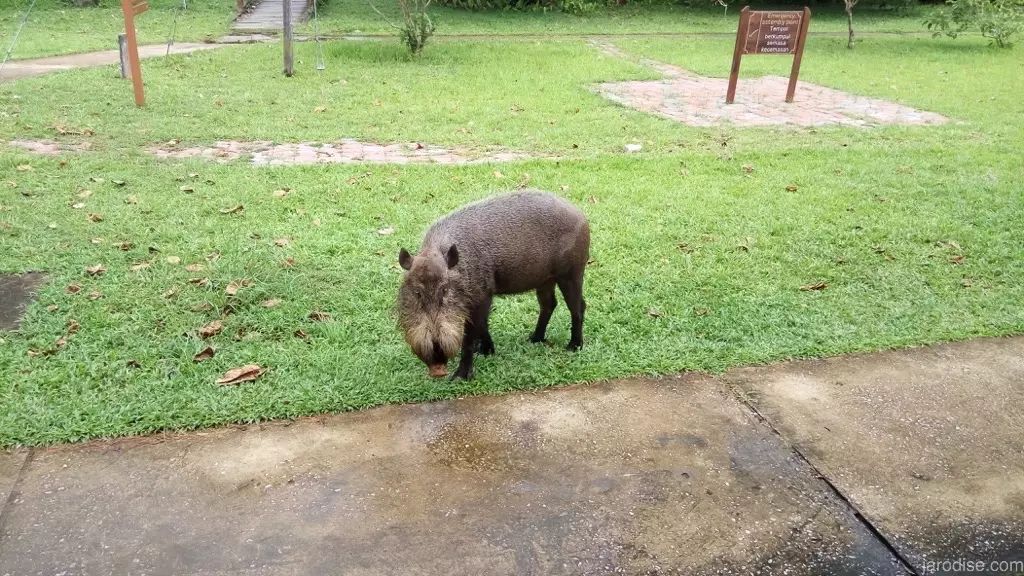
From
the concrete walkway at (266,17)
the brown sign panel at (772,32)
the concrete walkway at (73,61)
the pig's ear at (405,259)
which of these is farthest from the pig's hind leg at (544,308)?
the concrete walkway at (266,17)

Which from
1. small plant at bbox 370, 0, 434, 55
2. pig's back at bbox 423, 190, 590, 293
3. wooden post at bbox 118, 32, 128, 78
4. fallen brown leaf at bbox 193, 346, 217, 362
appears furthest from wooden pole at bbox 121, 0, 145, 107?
pig's back at bbox 423, 190, 590, 293

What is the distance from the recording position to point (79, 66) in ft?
39.8

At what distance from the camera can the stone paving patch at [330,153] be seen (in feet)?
24.6

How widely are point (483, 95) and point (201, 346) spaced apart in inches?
299

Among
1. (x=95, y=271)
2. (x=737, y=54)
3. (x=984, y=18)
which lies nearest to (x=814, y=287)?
(x=95, y=271)

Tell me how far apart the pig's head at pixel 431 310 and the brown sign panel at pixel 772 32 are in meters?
9.47

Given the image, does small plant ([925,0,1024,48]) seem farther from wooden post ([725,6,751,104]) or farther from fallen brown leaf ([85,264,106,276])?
fallen brown leaf ([85,264,106,276])

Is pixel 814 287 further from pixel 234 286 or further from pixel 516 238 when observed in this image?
pixel 234 286

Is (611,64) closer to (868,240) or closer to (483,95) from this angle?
(483,95)

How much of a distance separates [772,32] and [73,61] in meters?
12.0

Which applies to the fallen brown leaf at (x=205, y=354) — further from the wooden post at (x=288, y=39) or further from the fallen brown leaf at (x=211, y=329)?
the wooden post at (x=288, y=39)

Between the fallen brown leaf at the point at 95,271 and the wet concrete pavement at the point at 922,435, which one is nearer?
the wet concrete pavement at the point at 922,435

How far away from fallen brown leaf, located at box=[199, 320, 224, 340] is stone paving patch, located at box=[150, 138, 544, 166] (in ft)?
11.0

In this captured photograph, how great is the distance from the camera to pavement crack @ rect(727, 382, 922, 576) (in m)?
2.72
